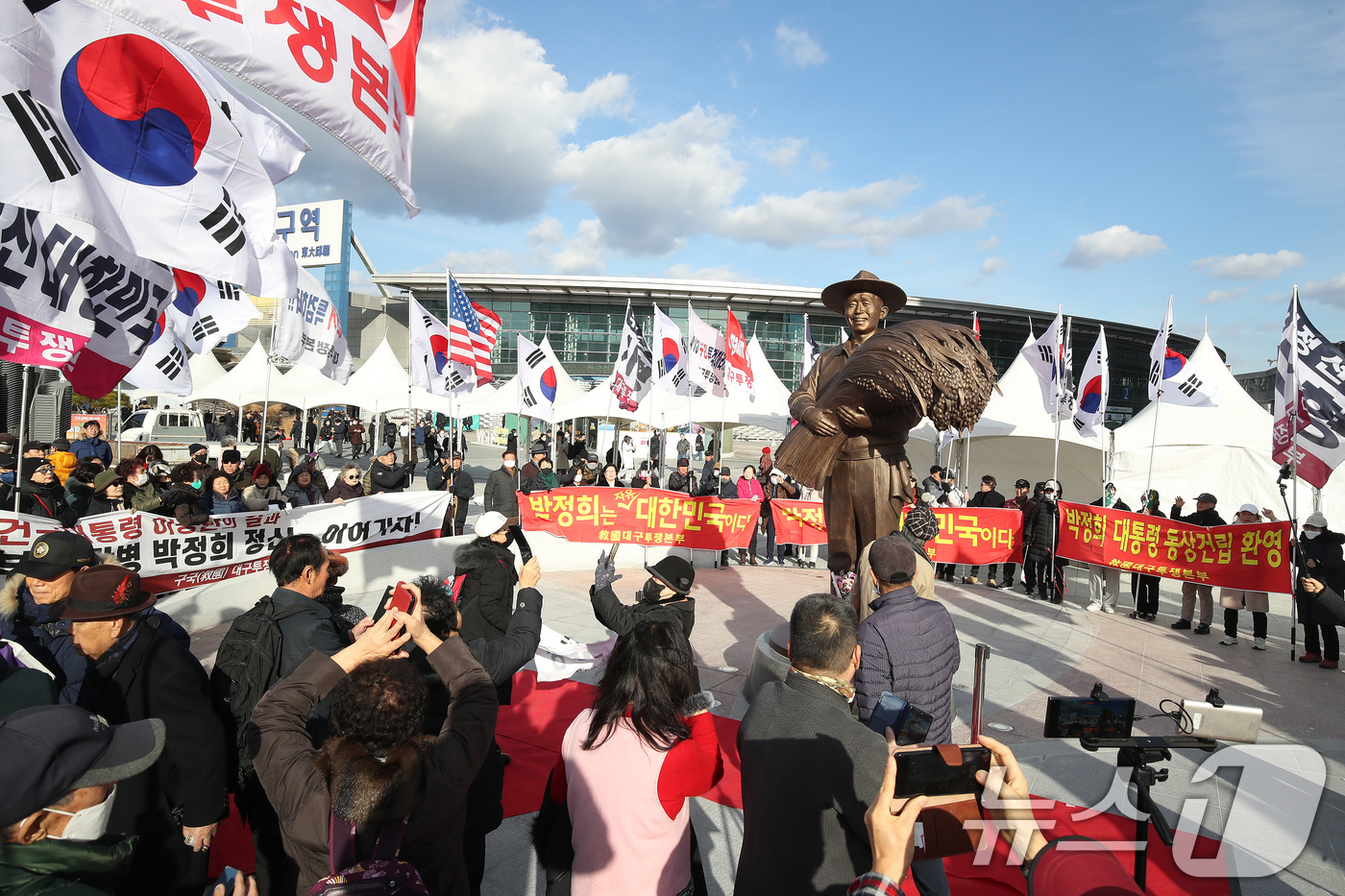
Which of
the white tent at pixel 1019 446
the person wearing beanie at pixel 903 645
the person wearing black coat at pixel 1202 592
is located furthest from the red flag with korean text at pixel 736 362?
the person wearing beanie at pixel 903 645

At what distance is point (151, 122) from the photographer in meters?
3.41

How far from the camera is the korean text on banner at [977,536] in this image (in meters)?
10.5

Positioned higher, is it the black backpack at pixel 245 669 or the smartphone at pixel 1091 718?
the smartphone at pixel 1091 718

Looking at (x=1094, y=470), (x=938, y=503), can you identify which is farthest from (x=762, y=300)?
(x=938, y=503)

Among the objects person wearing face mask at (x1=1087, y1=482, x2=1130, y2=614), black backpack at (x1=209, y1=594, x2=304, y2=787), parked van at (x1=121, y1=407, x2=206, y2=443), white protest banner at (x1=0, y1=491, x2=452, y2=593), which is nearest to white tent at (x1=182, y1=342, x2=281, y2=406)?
parked van at (x1=121, y1=407, x2=206, y2=443)

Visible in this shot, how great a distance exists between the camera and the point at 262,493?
888cm

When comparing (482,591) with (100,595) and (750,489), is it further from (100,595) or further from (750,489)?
(750,489)

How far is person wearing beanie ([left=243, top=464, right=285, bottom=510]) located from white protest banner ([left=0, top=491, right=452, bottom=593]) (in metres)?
0.43

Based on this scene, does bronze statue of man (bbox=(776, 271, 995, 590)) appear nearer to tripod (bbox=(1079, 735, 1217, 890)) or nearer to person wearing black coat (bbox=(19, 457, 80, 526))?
tripod (bbox=(1079, 735, 1217, 890))

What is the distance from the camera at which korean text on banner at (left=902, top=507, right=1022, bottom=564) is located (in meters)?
10.5

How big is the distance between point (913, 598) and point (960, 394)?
1505mm

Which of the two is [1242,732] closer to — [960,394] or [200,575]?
[960,394]

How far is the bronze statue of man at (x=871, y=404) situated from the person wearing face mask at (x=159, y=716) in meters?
3.61

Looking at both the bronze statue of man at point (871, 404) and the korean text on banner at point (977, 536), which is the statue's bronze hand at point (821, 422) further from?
the korean text on banner at point (977, 536)
